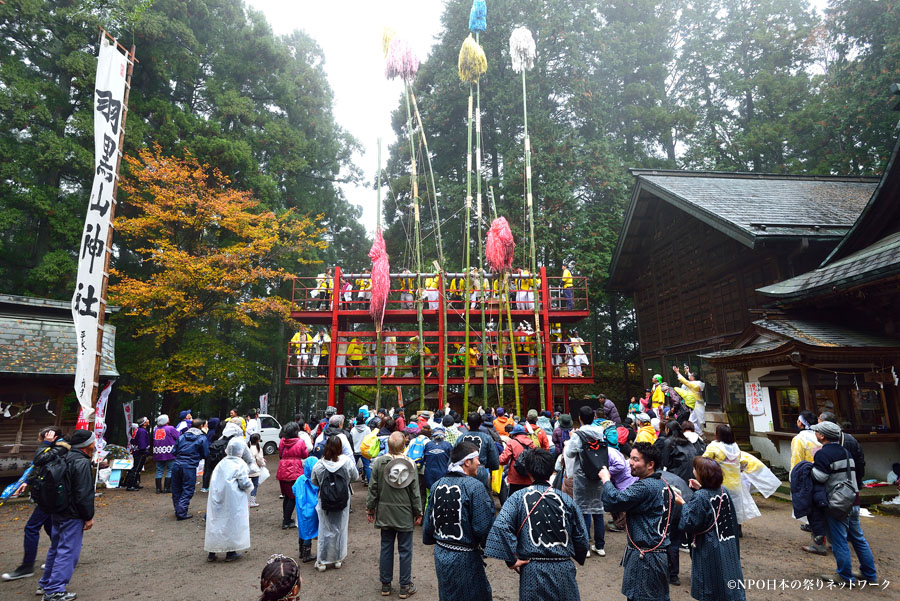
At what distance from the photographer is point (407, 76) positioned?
1352 cm

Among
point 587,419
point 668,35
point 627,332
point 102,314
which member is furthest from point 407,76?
point 668,35

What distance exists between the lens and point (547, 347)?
1555 cm

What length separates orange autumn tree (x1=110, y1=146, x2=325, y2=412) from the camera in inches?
614

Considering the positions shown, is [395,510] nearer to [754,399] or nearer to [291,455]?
[291,455]

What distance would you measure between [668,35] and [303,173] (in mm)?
21621

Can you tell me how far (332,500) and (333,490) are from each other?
107 mm

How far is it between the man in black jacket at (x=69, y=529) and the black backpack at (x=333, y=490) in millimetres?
2240

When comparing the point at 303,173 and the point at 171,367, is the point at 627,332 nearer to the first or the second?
the point at 303,173

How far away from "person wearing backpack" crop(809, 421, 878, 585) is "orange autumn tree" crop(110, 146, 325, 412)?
15591 mm

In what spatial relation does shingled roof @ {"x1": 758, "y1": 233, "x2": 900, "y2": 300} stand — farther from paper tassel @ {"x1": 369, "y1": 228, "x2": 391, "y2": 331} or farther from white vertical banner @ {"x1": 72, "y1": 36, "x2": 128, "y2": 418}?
white vertical banner @ {"x1": 72, "y1": 36, "x2": 128, "y2": 418}

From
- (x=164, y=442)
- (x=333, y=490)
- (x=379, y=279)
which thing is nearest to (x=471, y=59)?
(x=379, y=279)

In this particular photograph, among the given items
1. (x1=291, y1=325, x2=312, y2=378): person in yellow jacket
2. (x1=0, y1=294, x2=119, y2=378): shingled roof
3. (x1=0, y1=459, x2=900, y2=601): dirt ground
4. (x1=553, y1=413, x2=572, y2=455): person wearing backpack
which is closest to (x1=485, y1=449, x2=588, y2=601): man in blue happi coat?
(x1=0, y1=459, x2=900, y2=601): dirt ground

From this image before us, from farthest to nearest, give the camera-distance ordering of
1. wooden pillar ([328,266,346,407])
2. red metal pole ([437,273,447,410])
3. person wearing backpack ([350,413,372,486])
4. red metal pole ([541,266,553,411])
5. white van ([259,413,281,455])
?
white van ([259,413,281,455])
wooden pillar ([328,266,346,407])
red metal pole ([541,266,553,411])
red metal pole ([437,273,447,410])
person wearing backpack ([350,413,372,486])

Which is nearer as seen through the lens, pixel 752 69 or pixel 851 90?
pixel 851 90
